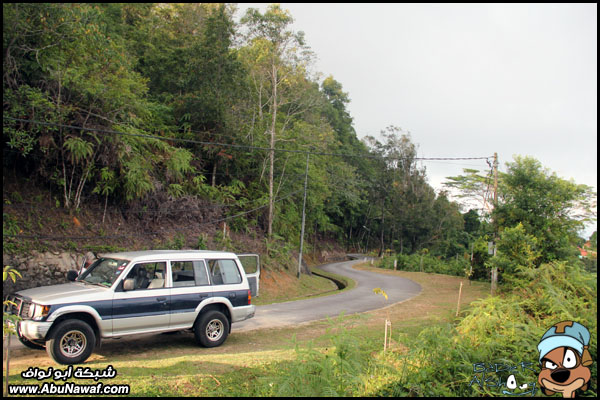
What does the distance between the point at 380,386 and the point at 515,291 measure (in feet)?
21.1

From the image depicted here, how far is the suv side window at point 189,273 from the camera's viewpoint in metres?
8.52

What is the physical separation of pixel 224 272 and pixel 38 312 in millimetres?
3763

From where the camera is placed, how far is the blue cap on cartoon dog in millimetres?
4812

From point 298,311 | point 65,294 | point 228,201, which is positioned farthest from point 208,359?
point 228,201

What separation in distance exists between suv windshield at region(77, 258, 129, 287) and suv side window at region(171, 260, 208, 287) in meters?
1.03

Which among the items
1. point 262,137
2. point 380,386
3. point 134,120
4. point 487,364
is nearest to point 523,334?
point 487,364

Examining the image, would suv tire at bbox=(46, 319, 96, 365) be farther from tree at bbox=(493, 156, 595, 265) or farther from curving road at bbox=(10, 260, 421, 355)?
tree at bbox=(493, 156, 595, 265)

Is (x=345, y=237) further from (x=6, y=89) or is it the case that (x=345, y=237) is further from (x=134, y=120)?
(x=6, y=89)

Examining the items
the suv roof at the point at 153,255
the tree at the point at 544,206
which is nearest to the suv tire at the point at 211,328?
the suv roof at the point at 153,255

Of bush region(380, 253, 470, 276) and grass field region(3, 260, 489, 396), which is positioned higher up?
grass field region(3, 260, 489, 396)

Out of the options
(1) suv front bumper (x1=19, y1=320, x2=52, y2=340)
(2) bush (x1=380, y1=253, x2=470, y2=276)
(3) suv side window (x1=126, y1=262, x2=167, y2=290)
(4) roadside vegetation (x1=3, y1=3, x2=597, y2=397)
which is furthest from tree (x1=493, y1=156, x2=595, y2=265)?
(2) bush (x1=380, y1=253, x2=470, y2=276)

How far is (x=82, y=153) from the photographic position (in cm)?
1587

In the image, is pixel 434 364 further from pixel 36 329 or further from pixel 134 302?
pixel 36 329

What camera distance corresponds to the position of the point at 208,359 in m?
7.16
